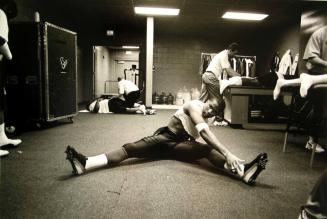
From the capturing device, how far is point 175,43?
32.6ft

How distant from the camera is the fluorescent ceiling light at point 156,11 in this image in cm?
724

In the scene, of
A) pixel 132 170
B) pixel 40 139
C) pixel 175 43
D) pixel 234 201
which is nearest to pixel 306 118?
pixel 234 201

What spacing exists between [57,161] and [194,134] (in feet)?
4.58

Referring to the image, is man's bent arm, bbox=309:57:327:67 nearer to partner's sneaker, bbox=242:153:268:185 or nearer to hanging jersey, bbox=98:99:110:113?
partner's sneaker, bbox=242:153:268:185

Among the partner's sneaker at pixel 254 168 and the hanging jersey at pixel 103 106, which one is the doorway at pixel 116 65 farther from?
the partner's sneaker at pixel 254 168

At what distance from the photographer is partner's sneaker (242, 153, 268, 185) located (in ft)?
7.14

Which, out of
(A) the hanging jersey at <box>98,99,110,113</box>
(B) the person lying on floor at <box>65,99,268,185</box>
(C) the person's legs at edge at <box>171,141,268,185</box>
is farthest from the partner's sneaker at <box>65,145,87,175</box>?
(A) the hanging jersey at <box>98,99,110,113</box>

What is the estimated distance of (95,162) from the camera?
2.41 m

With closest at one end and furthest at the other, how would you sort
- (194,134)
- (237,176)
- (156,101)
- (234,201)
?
(234,201)
(237,176)
(194,134)
(156,101)

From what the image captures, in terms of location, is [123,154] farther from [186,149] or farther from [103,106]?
[103,106]

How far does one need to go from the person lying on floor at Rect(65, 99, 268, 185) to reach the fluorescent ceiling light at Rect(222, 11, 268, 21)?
541 cm

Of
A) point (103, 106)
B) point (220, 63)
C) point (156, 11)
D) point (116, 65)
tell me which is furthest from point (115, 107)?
point (116, 65)

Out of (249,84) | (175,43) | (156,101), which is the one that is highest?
(175,43)

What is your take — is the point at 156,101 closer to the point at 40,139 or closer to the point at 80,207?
the point at 40,139
